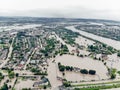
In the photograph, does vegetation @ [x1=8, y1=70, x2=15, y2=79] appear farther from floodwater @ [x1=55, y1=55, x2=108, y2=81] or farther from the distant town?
floodwater @ [x1=55, y1=55, x2=108, y2=81]

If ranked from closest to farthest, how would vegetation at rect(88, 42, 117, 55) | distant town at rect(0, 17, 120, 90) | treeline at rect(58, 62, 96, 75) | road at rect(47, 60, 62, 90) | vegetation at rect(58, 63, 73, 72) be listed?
road at rect(47, 60, 62, 90)
distant town at rect(0, 17, 120, 90)
treeline at rect(58, 62, 96, 75)
vegetation at rect(58, 63, 73, 72)
vegetation at rect(88, 42, 117, 55)

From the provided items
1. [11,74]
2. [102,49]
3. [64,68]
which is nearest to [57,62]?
[64,68]

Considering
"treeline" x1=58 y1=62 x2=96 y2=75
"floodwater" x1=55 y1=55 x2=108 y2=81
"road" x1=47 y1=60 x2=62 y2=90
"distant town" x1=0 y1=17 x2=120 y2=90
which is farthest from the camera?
"treeline" x1=58 y1=62 x2=96 y2=75

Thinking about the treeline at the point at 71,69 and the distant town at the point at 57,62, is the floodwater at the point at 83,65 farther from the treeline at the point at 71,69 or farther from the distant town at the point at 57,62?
the treeline at the point at 71,69

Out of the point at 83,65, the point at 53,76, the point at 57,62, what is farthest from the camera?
the point at 57,62

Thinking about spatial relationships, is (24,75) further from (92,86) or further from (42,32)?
(42,32)

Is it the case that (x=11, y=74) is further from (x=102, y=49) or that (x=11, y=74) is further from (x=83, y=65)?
(x=102, y=49)

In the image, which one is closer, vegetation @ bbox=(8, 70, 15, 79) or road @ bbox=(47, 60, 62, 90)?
road @ bbox=(47, 60, 62, 90)

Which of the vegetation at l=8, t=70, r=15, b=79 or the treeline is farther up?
the treeline

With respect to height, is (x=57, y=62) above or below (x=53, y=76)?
above

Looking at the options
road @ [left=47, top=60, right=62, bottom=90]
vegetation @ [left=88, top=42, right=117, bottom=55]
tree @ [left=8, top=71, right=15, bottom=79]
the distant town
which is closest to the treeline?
the distant town
